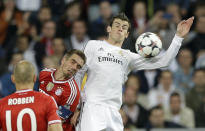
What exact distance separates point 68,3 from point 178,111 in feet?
14.6

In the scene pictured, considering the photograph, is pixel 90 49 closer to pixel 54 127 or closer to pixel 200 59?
pixel 54 127

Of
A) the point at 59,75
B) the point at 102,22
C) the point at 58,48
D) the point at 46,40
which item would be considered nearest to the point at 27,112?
the point at 59,75

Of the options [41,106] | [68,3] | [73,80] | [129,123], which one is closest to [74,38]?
[68,3]

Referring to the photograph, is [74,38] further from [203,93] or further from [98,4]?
[203,93]

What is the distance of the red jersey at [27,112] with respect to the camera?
5742 mm

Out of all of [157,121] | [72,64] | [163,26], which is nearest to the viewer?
[72,64]

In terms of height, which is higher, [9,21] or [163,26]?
[9,21]

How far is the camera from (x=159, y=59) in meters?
7.14

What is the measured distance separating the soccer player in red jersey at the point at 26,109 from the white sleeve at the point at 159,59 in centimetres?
184

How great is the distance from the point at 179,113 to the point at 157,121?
0.56 m

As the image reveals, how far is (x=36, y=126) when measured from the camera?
18.9 feet

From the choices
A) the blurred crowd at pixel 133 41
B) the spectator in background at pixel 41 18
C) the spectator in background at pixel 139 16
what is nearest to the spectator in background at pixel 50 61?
the blurred crowd at pixel 133 41

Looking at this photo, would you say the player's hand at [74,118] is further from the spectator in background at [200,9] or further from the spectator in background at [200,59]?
the spectator in background at [200,9]

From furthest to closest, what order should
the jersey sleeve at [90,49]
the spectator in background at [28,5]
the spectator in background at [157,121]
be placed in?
the spectator in background at [28,5]
the spectator in background at [157,121]
the jersey sleeve at [90,49]
